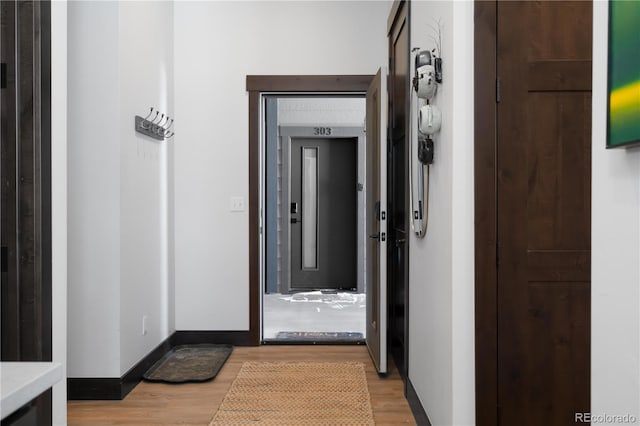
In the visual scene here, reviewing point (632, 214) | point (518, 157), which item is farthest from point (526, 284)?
point (632, 214)

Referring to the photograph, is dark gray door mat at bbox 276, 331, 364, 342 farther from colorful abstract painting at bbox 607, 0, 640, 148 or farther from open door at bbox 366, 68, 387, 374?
colorful abstract painting at bbox 607, 0, 640, 148

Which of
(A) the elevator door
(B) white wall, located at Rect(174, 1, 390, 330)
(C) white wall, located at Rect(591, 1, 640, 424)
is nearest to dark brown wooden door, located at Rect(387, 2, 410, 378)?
(B) white wall, located at Rect(174, 1, 390, 330)

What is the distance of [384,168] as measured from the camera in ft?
12.6

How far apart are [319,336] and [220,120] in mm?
1898

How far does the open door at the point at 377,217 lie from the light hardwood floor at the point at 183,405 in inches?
10.0

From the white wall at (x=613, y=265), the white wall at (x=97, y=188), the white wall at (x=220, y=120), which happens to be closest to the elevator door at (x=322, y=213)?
the white wall at (x=220, y=120)

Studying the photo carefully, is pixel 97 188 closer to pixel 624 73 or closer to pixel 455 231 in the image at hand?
pixel 455 231

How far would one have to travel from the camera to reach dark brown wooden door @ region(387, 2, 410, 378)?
3.91 meters

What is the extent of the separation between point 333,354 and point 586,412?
231 centimetres

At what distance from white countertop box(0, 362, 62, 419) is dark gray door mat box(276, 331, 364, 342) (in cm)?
391

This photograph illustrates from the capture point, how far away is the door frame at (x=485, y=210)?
233 centimetres

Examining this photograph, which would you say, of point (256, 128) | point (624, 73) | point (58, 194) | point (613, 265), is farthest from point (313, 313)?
point (624, 73)

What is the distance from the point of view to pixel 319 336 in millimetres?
4996

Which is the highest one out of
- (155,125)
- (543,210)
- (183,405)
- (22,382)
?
(155,125)
